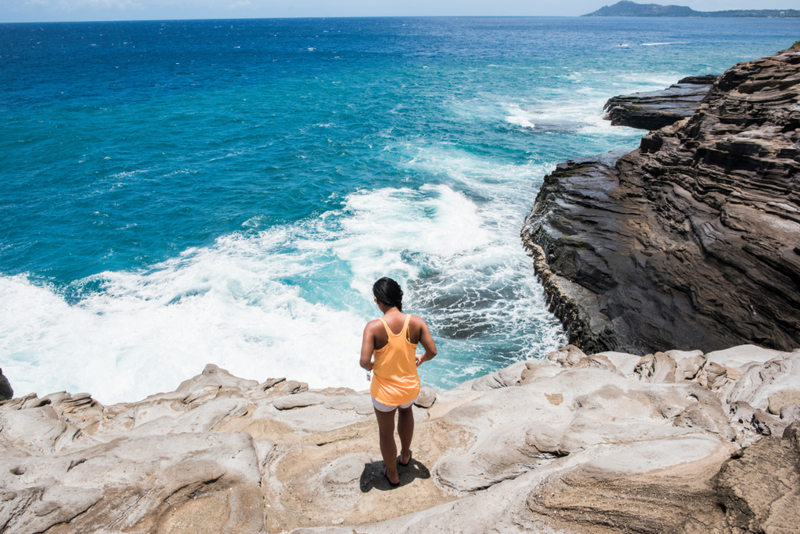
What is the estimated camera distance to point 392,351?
368 centimetres

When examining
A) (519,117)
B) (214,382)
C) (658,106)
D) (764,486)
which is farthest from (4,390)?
(658,106)

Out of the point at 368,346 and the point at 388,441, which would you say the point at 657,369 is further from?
the point at 368,346

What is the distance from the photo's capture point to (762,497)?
274cm

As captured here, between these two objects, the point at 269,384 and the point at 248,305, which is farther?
the point at 248,305

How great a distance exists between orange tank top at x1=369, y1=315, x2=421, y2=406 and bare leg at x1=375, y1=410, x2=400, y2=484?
0.60ft

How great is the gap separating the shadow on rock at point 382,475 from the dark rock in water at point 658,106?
106 ft

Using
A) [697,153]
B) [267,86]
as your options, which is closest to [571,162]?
[697,153]

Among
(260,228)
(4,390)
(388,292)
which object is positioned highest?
(388,292)

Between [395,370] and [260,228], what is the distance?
15527 mm

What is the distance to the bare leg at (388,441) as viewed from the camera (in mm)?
3895

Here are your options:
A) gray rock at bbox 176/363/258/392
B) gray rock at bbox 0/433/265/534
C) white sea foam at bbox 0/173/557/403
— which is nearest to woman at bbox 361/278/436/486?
gray rock at bbox 0/433/265/534

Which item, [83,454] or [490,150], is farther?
[490,150]

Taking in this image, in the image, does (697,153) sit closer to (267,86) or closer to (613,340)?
(613,340)

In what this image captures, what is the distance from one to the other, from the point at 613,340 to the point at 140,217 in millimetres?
19216
